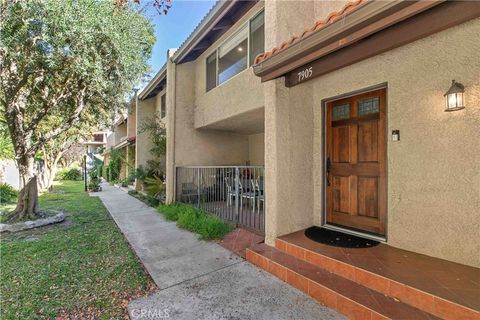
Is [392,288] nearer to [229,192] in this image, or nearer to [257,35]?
[229,192]

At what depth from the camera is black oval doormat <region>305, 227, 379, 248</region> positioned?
382 cm

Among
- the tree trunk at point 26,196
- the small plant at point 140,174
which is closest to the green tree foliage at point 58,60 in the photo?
the tree trunk at point 26,196

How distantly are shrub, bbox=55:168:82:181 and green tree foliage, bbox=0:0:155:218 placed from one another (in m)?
19.9

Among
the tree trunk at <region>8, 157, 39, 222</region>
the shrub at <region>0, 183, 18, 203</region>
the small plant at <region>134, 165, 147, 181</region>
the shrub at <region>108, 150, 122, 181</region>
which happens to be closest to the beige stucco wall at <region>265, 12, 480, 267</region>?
the tree trunk at <region>8, 157, 39, 222</region>

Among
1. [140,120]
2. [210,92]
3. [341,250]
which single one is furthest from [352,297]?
[140,120]

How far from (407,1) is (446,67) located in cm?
152

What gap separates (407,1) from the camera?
2316 mm

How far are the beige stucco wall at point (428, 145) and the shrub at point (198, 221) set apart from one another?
1573mm

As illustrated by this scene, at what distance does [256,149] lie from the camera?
9789mm

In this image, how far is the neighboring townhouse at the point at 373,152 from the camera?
2.65 metres

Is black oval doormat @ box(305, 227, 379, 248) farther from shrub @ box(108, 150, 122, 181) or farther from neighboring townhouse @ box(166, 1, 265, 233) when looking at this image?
shrub @ box(108, 150, 122, 181)

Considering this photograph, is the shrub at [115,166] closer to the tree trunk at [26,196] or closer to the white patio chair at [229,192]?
the tree trunk at [26,196]

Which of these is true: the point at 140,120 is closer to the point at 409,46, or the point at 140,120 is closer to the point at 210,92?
the point at 210,92

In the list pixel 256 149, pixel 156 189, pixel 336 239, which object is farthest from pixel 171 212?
pixel 336 239
